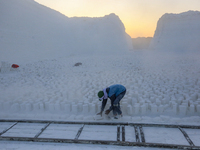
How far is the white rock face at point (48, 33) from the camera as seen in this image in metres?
11.3

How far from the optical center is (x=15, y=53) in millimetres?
10859

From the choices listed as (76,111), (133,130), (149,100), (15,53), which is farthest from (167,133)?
(15,53)

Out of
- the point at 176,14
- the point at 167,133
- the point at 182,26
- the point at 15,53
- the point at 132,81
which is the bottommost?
the point at 167,133

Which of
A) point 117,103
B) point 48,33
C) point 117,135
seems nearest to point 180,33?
point 48,33

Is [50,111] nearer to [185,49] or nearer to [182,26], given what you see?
[185,49]

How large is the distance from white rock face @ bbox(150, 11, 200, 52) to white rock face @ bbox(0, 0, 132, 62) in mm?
5836

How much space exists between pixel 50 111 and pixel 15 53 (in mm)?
8853

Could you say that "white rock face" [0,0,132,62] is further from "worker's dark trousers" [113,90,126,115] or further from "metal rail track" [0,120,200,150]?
"worker's dark trousers" [113,90,126,115]

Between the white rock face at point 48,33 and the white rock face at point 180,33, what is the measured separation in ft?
19.1

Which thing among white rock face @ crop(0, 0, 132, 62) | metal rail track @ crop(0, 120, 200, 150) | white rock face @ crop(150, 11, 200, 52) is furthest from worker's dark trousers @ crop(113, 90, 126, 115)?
white rock face @ crop(150, 11, 200, 52)

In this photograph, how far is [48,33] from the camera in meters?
14.5

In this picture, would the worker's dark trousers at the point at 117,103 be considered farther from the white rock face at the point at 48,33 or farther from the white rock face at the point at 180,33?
the white rock face at the point at 180,33

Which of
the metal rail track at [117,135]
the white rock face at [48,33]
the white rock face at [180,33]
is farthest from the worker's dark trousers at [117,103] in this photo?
the white rock face at [180,33]

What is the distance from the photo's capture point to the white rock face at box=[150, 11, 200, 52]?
16391 mm
